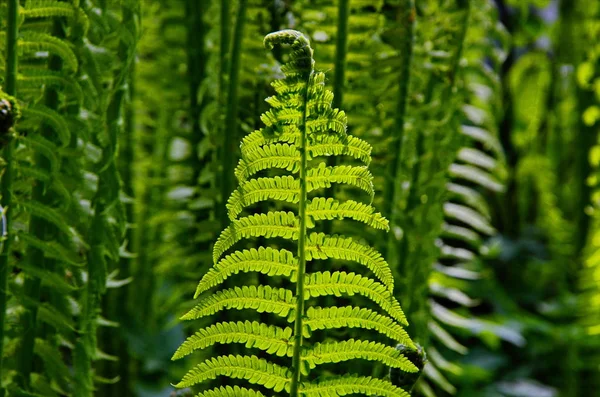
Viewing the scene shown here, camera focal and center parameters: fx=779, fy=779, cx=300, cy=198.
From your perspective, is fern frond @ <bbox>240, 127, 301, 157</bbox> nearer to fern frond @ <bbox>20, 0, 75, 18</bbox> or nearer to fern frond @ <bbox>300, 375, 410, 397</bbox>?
fern frond @ <bbox>300, 375, 410, 397</bbox>

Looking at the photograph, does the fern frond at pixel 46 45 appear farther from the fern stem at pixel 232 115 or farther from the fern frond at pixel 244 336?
the fern frond at pixel 244 336

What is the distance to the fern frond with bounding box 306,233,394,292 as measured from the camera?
2.02 ft

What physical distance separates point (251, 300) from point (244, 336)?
30mm

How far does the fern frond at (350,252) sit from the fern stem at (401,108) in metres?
0.42

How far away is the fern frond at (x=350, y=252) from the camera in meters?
0.62

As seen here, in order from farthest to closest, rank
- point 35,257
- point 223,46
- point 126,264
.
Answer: point 126,264, point 223,46, point 35,257

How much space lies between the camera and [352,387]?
0.63m

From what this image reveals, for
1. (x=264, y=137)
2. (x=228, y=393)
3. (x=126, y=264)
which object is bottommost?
(x=126, y=264)

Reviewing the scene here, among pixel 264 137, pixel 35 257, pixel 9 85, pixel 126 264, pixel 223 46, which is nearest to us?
pixel 264 137

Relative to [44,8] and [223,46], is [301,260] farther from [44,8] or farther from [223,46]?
→ [223,46]

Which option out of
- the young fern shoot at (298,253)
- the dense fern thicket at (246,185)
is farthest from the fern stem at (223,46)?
the young fern shoot at (298,253)

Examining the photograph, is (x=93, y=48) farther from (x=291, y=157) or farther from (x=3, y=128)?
(x=291, y=157)

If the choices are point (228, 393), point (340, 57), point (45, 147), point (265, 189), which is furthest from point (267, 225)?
point (340, 57)

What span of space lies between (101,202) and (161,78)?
2.57ft
